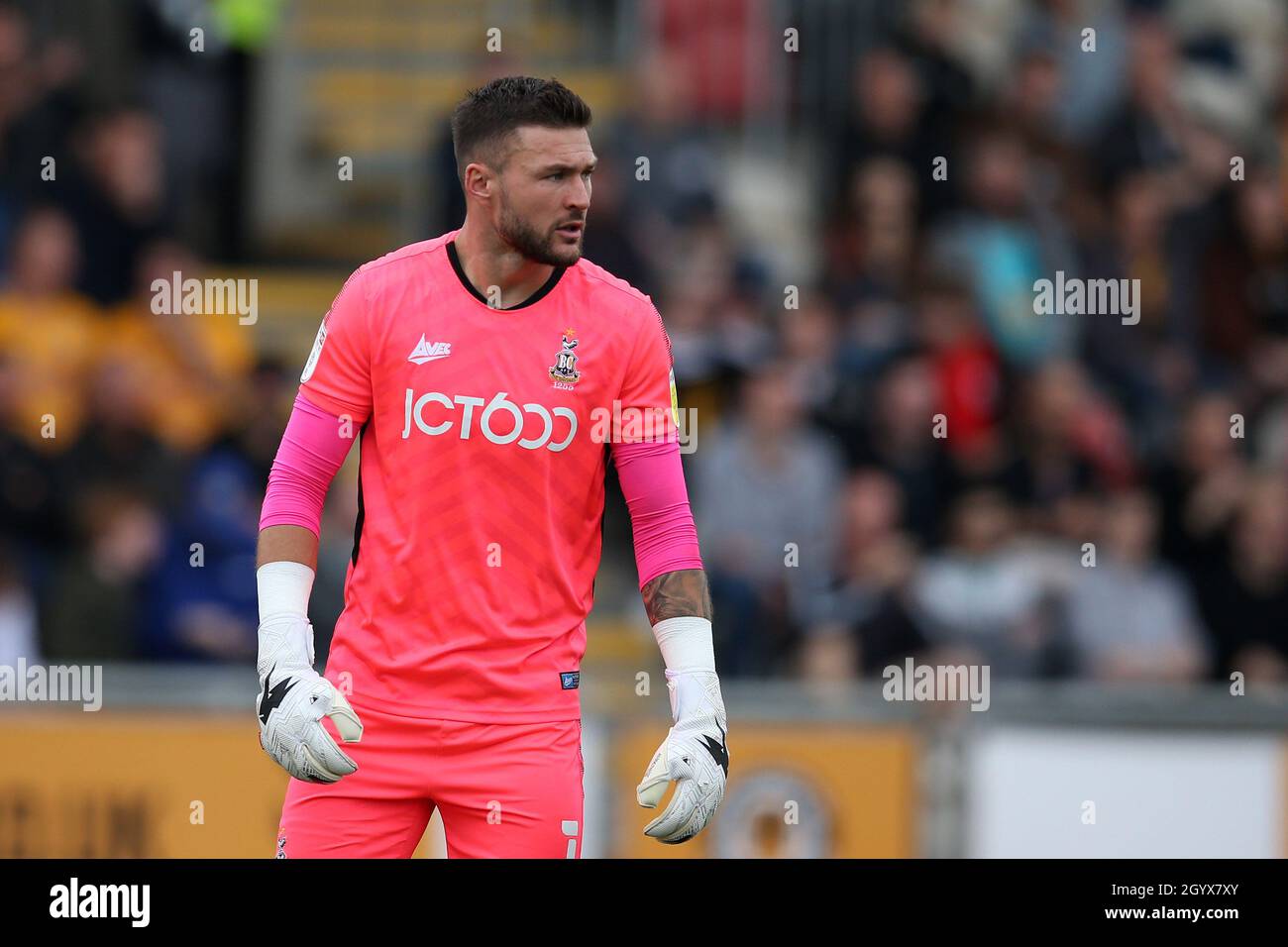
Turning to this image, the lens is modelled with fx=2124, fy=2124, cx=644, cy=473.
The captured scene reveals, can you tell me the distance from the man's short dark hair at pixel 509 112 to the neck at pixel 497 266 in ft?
0.61

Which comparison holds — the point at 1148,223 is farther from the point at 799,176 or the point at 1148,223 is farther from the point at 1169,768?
the point at 1169,768

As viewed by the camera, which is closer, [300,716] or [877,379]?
[300,716]

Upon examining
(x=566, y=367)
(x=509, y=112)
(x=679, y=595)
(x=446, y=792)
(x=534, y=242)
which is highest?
(x=509, y=112)

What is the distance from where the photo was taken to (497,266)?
5828 mm

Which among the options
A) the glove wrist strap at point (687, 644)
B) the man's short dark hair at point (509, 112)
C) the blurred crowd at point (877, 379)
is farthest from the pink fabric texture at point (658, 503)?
the blurred crowd at point (877, 379)

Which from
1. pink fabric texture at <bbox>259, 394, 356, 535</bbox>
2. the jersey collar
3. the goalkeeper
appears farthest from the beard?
pink fabric texture at <bbox>259, 394, 356, 535</bbox>

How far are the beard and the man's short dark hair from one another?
6.4 inches

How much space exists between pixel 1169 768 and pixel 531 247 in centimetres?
563

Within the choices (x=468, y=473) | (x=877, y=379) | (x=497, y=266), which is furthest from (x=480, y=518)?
(x=877, y=379)

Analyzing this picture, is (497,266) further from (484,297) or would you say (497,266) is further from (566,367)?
(566,367)

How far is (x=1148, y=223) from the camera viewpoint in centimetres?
1355

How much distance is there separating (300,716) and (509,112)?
1702 mm

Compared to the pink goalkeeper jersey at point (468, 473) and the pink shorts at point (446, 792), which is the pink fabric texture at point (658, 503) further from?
the pink shorts at point (446, 792)
